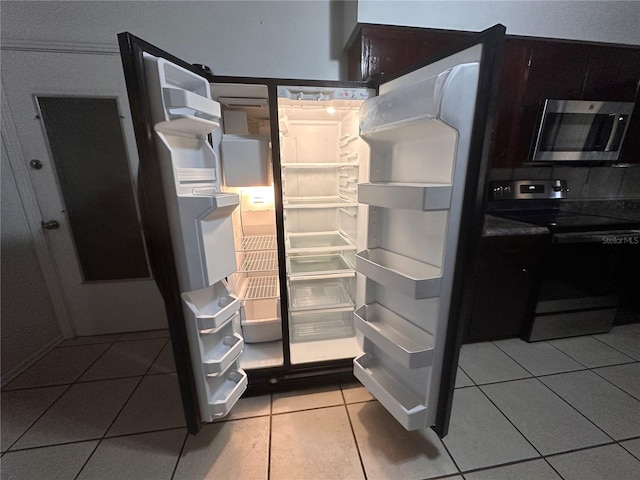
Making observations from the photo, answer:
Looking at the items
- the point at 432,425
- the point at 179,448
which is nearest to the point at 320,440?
the point at 432,425

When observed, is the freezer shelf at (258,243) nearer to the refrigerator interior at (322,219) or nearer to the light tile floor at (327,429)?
the refrigerator interior at (322,219)

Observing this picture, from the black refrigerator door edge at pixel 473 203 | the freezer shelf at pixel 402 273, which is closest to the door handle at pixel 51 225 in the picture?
the freezer shelf at pixel 402 273

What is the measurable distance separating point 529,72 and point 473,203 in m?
1.52

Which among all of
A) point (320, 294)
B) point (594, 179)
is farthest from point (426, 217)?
point (594, 179)

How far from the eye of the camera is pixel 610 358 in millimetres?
1710

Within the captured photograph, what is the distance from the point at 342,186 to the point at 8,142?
86.7 inches

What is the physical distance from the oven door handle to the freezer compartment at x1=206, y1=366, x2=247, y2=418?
2.18m

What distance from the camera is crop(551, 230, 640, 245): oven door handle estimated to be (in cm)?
167

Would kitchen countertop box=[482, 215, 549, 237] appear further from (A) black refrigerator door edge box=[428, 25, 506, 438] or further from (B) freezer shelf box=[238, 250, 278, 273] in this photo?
(B) freezer shelf box=[238, 250, 278, 273]

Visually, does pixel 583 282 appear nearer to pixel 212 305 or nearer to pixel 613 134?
pixel 613 134

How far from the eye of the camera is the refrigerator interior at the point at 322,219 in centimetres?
144

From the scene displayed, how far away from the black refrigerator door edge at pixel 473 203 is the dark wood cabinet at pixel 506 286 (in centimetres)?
99

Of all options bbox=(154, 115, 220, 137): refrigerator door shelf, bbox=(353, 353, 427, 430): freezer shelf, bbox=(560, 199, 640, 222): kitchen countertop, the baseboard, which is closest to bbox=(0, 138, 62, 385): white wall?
the baseboard

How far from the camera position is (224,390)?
1.17 m
